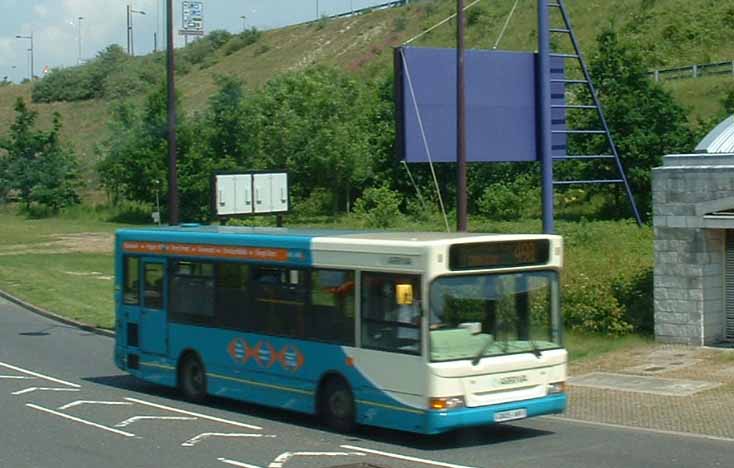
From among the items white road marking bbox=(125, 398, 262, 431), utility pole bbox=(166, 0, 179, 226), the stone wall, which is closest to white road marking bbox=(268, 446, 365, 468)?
white road marking bbox=(125, 398, 262, 431)

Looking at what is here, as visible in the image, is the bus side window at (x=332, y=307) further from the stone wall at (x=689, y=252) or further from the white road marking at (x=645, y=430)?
the stone wall at (x=689, y=252)

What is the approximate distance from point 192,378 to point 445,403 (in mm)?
5728

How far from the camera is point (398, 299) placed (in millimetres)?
14164

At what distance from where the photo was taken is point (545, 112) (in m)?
27.1

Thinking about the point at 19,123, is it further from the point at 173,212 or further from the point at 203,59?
the point at 173,212

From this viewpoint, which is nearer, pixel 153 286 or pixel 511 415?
pixel 511 415

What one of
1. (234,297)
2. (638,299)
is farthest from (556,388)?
(638,299)

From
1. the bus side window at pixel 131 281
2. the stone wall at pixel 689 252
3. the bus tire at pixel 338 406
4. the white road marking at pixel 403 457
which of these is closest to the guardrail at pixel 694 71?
the stone wall at pixel 689 252

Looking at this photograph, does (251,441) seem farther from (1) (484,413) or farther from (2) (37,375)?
(2) (37,375)

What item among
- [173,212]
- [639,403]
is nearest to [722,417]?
[639,403]

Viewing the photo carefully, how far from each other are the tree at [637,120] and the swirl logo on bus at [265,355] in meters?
30.3

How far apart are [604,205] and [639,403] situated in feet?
102

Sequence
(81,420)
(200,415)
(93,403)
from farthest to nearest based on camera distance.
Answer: (93,403) → (200,415) → (81,420)

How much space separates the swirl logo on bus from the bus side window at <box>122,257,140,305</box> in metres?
2.86
